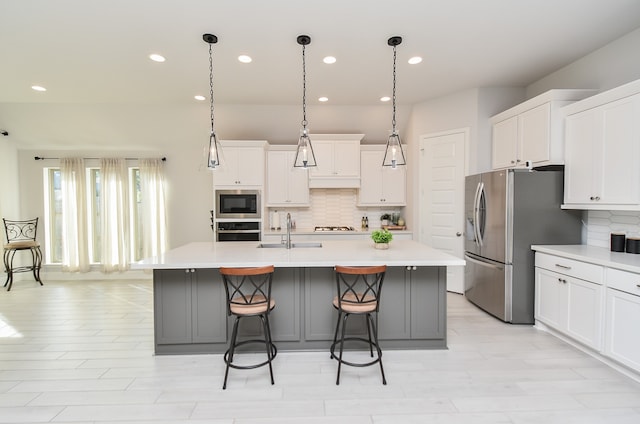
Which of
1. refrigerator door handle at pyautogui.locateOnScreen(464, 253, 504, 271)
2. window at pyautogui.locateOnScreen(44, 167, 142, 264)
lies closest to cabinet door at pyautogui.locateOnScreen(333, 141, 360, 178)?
refrigerator door handle at pyautogui.locateOnScreen(464, 253, 504, 271)

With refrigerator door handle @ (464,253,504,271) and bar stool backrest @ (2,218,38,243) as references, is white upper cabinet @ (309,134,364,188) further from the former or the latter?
bar stool backrest @ (2,218,38,243)

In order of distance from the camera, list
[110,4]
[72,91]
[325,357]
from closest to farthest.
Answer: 1. [110,4]
2. [325,357]
3. [72,91]

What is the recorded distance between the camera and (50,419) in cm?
202

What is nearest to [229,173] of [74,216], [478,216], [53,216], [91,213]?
[91,213]

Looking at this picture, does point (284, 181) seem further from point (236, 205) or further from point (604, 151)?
point (604, 151)

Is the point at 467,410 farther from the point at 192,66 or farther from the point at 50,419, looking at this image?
the point at 192,66

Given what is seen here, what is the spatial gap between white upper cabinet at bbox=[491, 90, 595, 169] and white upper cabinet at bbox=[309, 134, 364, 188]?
216 centimetres

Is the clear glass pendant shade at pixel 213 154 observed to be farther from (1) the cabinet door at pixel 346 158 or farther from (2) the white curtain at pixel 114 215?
(2) the white curtain at pixel 114 215

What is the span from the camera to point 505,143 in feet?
13.3

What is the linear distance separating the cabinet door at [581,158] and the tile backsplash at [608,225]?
1.13ft

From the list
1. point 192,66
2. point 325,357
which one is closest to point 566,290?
point 325,357

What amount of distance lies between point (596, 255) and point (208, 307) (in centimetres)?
354

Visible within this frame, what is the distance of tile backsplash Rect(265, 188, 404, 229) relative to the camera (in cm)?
580

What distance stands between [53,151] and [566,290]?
26.1ft
